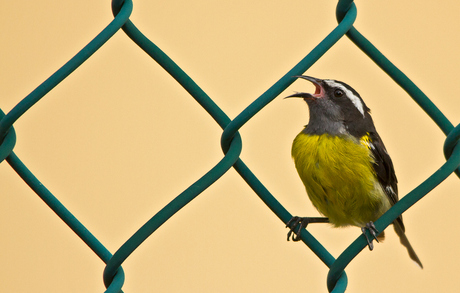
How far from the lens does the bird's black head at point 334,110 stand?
123 inches

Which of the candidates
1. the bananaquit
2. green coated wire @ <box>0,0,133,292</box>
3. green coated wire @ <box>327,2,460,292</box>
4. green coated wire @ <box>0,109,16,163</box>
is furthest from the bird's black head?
green coated wire @ <box>0,109,16,163</box>

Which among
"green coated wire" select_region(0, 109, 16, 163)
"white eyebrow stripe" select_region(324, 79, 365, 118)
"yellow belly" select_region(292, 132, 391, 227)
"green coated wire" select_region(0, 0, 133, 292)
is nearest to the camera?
"green coated wire" select_region(0, 0, 133, 292)

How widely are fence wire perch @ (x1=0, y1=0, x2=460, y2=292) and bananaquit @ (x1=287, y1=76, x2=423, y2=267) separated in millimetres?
1155

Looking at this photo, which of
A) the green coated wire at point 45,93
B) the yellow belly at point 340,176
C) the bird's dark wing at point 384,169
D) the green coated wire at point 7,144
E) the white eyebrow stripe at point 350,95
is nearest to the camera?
the green coated wire at point 45,93

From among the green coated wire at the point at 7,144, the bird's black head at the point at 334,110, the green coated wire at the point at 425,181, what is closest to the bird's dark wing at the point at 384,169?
the bird's black head at the point at 334,110

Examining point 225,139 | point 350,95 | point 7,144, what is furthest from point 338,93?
point 7,144

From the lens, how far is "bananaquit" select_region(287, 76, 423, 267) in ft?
9.67

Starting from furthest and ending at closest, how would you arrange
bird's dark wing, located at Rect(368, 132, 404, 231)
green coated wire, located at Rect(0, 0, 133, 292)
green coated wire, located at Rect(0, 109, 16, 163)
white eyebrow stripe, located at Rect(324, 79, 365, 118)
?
white eyebrow stripe, located at Rect(324, 79, 365, 118) < bird's dark wing, located at Rect(368, 132, 404, 231) < green coated wire, located at Rect(0, 109, 16, 163) < green coated wire, located at Rect(0, 0, 133, 292)

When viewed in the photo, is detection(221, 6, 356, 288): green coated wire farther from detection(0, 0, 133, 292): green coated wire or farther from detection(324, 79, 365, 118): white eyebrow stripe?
detection(324, 79, 365, 118): white eyebrow stripe

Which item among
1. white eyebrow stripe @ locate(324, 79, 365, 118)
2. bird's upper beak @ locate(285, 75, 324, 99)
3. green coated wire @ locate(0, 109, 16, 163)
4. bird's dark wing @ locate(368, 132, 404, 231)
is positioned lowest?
bird's dark wing @ locate(368, 132, 404, 231)

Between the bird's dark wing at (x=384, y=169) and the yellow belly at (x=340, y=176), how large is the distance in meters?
0.05

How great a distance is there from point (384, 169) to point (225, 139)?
174 centimetres

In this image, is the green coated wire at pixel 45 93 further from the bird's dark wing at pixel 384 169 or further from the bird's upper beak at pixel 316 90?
the bird's dark wing at pixel 384 169

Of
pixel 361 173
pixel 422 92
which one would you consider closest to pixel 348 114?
pixel 361 173
